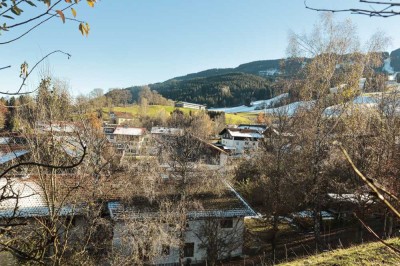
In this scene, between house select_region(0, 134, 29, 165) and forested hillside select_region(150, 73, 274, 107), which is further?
forested hillside select_region(150, 73, 274, 107)

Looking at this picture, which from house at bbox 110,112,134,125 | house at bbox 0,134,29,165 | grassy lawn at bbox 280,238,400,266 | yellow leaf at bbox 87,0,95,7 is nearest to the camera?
yellow leaf at bbox 87,0,95,7

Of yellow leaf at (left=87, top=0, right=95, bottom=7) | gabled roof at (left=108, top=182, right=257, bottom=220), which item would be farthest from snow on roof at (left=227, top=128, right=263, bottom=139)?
yellow leaf at (left=87, top=0, right=95, bottom=7)

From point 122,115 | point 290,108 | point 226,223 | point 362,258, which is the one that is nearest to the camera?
point 362,258

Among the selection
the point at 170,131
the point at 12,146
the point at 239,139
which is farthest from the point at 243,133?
the point at 12,146

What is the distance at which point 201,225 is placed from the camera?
16.7 meters

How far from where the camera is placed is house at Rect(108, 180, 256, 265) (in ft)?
51.8

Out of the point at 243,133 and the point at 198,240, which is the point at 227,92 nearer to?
the point at 243,133

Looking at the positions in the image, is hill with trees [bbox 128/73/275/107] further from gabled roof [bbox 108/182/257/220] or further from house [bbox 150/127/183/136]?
gabled roof [bbox 108/182/257/220]

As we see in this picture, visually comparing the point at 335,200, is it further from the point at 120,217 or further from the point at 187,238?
the point at 120,217

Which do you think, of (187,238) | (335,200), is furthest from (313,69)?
(187,238)

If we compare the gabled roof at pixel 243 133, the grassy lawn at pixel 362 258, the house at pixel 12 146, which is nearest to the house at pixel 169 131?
the house at pixel 12 146

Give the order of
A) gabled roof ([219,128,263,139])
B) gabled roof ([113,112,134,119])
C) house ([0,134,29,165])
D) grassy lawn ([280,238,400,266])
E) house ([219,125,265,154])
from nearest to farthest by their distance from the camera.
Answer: house ([0,134,29,165]), grassy lawn ([280,238,400,266]), house ([219,125,265,154]), gabled roof ([219,128,263,139]), gabled roof ([113,112,134,119])

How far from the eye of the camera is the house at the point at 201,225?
15.8 metres

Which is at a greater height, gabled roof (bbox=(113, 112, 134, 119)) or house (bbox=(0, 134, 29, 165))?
house (bbox=(0, 134, 29, 165))
